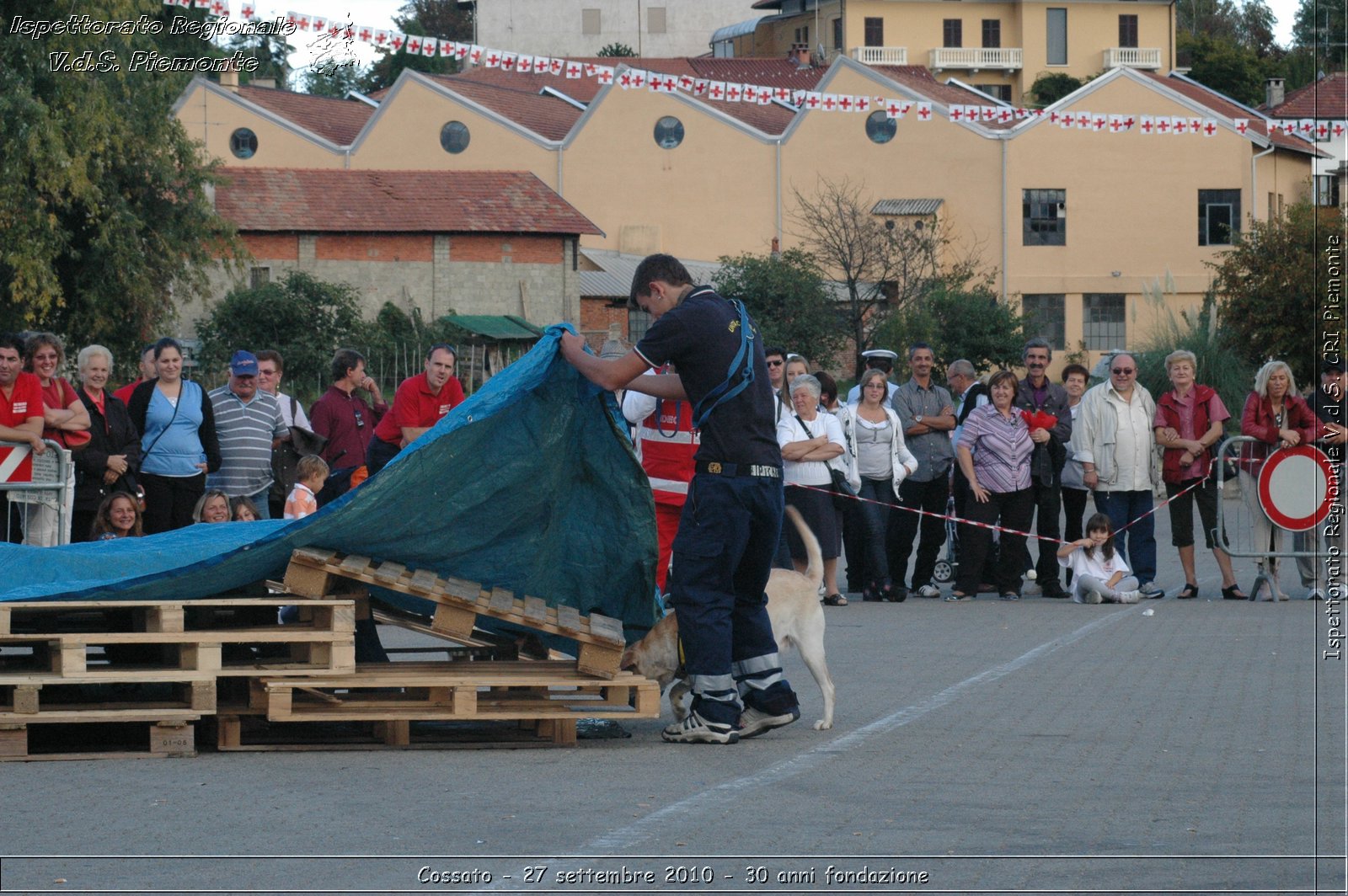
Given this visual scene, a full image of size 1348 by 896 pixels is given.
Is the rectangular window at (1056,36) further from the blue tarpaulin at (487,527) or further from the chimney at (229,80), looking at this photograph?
the blue tarpaulin at (487,527)

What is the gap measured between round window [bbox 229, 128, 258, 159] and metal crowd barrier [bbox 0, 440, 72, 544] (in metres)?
57.1

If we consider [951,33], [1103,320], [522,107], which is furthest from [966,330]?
[951,33]

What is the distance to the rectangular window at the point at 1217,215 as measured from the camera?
6469cm

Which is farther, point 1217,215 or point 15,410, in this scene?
point 1217,215

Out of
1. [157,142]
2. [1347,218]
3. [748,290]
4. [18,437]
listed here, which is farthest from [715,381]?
[748,290]

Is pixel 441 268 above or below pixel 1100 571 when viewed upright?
above

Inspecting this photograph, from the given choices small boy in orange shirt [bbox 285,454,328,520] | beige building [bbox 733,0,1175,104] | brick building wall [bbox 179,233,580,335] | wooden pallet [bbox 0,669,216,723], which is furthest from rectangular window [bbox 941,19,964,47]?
wooden pallet [bbox 0,669,216,723]

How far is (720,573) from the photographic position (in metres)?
8.07

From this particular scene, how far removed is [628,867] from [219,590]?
10.3 feet

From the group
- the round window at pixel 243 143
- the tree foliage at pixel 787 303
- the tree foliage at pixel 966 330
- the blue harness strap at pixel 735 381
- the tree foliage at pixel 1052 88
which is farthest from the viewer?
the tree foliage at pixel 1052 88

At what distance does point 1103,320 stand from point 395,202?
2697 centimetres

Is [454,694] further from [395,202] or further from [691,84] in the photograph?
[395,202]

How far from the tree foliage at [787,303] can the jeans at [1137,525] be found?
1522 inches

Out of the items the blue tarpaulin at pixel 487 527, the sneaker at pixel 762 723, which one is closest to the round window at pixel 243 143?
the blue tarpaulin at pixel 487 527
